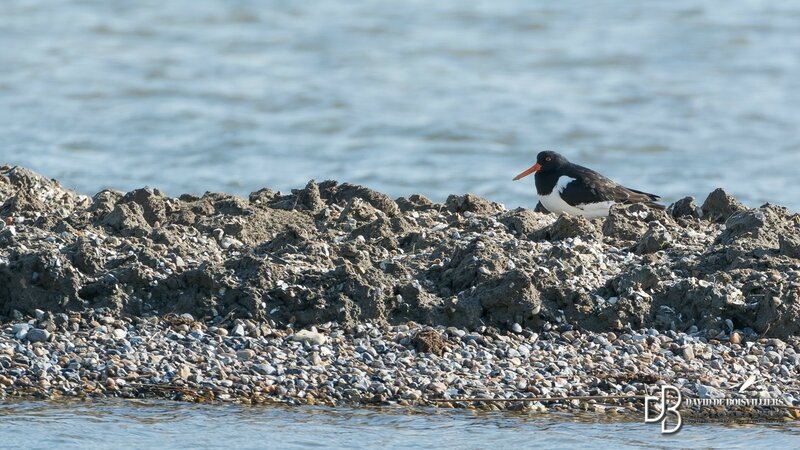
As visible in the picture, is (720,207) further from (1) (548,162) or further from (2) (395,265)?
(2) (395,265)

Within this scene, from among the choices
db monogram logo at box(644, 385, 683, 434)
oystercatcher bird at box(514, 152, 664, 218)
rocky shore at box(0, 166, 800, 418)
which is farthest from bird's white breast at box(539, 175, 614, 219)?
db monogram logo at box(644, 385, 683, 434)

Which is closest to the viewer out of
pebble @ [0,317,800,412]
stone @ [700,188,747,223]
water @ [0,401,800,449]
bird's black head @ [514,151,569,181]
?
water @ [0,401,800,449]

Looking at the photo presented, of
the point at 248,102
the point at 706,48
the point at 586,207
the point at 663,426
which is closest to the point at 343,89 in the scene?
the point at 248,102

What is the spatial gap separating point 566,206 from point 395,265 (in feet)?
9.92

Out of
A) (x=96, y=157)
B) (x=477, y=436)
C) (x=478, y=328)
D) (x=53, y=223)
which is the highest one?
(x=96, y=157)

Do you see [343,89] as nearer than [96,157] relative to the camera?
No

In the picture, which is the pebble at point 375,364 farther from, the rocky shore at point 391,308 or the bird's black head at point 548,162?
the bird's black head at point 548,162

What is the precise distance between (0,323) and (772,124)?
1372cm

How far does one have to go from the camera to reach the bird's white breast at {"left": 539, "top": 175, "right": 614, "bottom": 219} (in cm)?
1180

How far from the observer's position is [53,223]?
10148mm

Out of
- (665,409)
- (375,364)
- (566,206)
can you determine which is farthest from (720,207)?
(375,364)

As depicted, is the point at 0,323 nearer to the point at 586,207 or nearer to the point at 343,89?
the point at 586,207

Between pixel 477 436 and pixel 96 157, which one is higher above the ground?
pixel 96 157

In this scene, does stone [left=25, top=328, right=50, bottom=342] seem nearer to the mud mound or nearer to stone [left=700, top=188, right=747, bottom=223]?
the mud mound
